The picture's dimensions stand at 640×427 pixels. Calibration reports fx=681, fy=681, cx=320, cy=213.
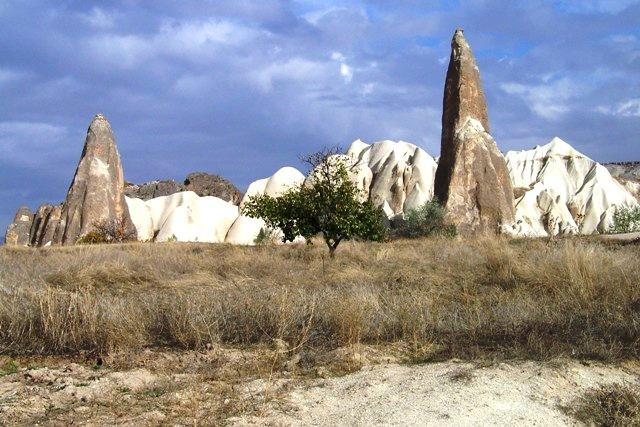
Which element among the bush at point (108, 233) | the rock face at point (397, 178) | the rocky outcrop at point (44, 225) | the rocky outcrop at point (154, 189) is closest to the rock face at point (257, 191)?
the rock face at point (397, 178)

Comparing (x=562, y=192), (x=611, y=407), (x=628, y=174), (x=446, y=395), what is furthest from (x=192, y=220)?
(x=628, y=174)

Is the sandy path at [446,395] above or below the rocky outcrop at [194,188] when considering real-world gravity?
below

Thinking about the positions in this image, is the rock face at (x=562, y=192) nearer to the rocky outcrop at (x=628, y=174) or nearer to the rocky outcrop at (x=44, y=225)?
the rocky outcrop at (x=628, y=174)

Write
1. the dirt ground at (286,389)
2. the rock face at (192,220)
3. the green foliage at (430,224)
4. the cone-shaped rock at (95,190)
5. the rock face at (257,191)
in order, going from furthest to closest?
the rock face at (257,191) < the rock face at (192,220) < the cone-shaped rock at (95,190) < the green foliage at (430,224) < the dirt ground at (286,389)

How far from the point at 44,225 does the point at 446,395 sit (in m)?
37.8

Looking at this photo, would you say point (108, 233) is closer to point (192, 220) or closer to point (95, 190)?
point (95, 190)

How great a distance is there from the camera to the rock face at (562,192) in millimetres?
44500

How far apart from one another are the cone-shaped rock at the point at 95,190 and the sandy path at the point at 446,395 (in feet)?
99.3

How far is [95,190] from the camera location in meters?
34.5

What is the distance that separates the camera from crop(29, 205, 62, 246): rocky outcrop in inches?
1412

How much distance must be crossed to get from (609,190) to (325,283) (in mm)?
45692

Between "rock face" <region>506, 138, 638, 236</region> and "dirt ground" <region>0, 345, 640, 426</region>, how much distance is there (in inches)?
1402

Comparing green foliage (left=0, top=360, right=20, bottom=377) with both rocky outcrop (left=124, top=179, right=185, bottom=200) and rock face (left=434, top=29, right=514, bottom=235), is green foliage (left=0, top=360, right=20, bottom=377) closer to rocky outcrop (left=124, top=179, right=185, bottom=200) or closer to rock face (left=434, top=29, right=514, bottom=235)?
rock face (left=434, top=29, right=514, bottom=235)

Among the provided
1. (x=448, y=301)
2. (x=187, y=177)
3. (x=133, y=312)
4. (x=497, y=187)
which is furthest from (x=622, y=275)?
(x=187, y=177)
